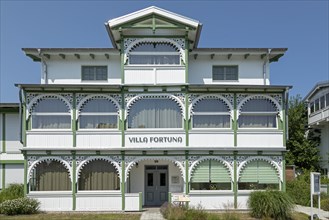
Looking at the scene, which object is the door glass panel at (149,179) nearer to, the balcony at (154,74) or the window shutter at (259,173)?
the window shutter at (259,173)

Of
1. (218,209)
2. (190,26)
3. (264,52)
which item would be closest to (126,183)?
(218,209)

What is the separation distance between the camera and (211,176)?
2066cm

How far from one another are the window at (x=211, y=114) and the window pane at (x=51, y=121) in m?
7.80

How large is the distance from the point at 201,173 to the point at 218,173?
1040 mm

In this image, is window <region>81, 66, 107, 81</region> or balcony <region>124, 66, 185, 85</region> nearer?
balcony <region>124, 66, 185, 85</region>

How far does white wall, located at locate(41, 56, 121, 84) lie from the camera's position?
75.4 ft

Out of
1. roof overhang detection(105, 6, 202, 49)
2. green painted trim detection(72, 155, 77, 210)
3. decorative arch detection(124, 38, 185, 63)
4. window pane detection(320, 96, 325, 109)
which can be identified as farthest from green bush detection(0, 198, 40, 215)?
window pane detection(320, 96, 325, 109)

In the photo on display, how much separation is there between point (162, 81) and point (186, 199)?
726cm

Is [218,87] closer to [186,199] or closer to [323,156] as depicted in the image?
[186,199]

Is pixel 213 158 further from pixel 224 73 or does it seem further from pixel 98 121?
pixel 98 121

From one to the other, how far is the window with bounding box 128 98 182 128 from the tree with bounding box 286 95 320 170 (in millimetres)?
16326

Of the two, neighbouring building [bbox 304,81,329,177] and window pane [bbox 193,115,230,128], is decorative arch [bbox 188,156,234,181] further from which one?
neighbouring building [bbox 304,81,329,177]

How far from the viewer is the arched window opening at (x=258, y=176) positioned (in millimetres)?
20703

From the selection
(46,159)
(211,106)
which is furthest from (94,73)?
(211,106)
